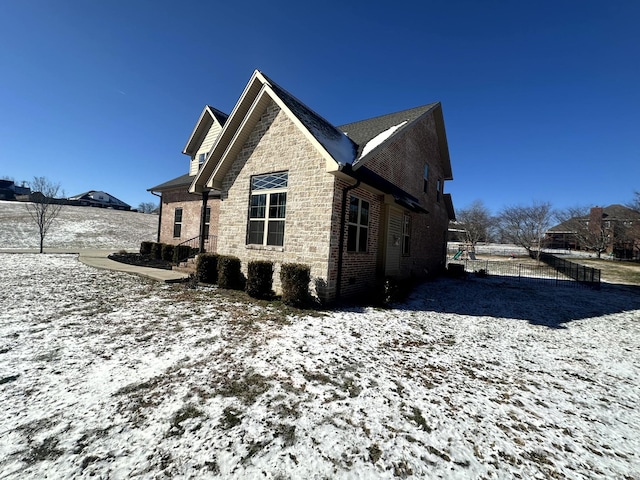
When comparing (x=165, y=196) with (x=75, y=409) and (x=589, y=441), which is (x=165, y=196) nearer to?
Result: (x=75, y=409)

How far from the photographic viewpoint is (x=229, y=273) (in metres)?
9.22

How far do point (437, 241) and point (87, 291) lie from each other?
18.1 metres

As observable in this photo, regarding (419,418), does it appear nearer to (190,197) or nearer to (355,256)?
(355,256)

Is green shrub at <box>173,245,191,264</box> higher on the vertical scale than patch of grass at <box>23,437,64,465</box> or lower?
higher

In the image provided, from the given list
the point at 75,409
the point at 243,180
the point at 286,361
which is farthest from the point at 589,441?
the point at 243,180

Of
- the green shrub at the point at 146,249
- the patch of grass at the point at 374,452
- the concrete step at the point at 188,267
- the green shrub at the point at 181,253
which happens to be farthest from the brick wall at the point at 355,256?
the green shrub at the point at 146,249

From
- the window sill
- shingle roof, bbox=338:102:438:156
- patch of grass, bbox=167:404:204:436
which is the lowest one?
patch of grass, bbox=167:404:204:436

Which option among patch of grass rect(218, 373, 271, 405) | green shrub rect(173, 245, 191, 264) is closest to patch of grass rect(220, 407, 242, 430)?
patch of grass rect(218, 373, 271, 405)

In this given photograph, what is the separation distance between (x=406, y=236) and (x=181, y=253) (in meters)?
12.4

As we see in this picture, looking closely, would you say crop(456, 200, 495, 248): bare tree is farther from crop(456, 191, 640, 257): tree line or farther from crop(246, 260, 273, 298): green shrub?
crop(246, 260, 273, 298): green shrub

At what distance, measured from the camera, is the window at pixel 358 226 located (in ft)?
28.3

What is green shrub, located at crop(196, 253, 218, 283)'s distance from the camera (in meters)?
9.95

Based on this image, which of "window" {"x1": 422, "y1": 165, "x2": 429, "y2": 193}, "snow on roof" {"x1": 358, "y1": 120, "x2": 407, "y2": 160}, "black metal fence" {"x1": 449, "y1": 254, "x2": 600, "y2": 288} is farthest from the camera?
"black metal fence" {"x1": 449, "y1": 254, "x2": 600, "y2": 288}

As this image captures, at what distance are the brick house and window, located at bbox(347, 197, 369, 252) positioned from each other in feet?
0.11
